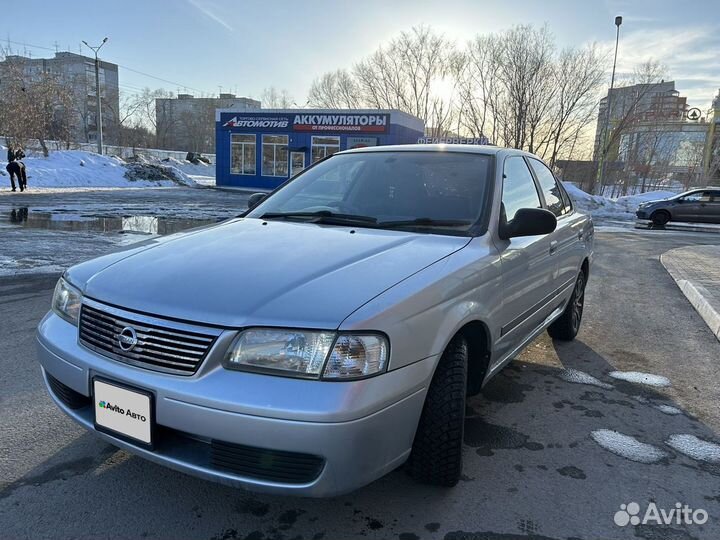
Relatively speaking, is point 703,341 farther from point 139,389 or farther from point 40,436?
point 40,436

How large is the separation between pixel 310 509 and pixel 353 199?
1816 mm

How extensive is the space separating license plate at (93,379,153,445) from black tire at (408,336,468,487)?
42.5 inches

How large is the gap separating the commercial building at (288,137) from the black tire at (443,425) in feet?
84.5

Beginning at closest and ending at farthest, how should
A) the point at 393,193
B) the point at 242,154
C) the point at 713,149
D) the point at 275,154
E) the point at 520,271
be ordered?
the point at 520,271 < the point at 393,193 < the point at 275,154 < the point at 242,154 < the point at 713,149

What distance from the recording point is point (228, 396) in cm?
176

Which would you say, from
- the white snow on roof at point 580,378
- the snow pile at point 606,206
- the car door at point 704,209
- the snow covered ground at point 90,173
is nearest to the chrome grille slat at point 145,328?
the white snow on roof at point 580,378

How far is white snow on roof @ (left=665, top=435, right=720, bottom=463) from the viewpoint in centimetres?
279

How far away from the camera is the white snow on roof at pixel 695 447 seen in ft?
9.14

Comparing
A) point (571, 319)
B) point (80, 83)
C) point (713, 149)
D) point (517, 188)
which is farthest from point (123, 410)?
point (80, 83)

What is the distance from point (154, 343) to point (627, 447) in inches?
100

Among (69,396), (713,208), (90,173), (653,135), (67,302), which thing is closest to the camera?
(69,396)

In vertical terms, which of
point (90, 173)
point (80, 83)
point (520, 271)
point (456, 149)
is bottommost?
point (520, 271)

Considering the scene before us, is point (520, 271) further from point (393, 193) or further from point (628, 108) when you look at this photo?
point (628, 108)

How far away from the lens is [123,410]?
195 cm
